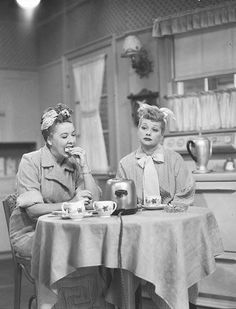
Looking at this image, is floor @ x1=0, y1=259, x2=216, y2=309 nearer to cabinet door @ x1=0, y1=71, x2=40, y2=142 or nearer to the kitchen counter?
the kitchen counter

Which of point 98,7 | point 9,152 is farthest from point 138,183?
point 9,152

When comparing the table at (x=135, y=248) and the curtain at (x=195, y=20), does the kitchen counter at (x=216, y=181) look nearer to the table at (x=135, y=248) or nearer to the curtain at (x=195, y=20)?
the table at (x=135, y=248)

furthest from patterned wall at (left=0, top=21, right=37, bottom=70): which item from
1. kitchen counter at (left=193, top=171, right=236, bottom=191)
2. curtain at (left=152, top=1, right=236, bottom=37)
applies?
kitchen counter at (left=193, top=171, right=236, bottom=191)

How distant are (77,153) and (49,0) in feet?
13.8

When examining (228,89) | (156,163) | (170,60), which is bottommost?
(156,163)

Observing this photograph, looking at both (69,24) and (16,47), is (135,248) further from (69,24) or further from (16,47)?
(16,47)

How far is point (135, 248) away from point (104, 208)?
0.96 feet

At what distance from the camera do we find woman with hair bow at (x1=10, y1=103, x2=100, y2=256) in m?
3.16

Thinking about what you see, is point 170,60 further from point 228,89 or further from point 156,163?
point 156,163

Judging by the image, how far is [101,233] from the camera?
252cm

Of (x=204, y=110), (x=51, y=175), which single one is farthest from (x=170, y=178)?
(x=204, y=110)

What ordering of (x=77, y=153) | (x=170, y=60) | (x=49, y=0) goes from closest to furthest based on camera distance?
(x=77, y=153), (x=170, y=60), (x=49, y=0)

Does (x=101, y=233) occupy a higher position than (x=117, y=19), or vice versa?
(x=117, y=19)

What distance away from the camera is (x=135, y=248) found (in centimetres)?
250
